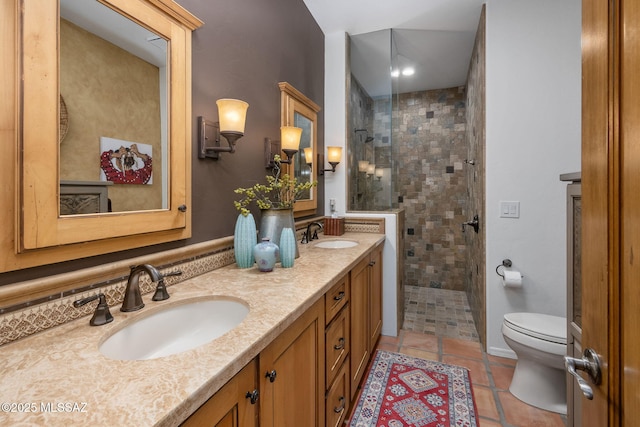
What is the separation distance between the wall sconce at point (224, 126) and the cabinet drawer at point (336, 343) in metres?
0.97

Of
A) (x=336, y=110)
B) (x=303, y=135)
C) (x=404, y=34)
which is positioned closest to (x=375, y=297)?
(x=303, y=135)

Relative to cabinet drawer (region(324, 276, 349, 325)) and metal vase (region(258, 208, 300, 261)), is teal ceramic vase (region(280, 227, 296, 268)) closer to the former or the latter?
metal vase (region(258, 208, 300, 261))

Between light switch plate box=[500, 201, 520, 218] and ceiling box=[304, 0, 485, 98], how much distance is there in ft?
5.26

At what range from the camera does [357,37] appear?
9.62ft

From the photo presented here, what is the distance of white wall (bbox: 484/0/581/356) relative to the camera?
7.04 ft

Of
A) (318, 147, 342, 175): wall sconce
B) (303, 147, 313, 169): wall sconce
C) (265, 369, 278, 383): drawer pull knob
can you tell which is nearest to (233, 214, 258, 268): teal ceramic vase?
(265, 369, 278, 383): drawer pull knob

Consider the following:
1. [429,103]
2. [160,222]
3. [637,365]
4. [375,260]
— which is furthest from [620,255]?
[429,103]

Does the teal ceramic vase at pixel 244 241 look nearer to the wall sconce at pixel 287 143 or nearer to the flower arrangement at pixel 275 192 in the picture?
the flower arrangement at pixel 275 192

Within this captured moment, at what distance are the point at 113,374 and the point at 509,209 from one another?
256 centimetres

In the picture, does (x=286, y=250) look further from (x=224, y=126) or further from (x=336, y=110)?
(x=336, y=110)

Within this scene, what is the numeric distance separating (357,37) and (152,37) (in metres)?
2.32

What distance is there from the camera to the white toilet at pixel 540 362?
5.65ft

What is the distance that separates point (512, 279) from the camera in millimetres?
2191

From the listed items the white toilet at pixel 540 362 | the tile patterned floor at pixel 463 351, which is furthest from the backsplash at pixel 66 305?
the white toilet at pixel 540 362
